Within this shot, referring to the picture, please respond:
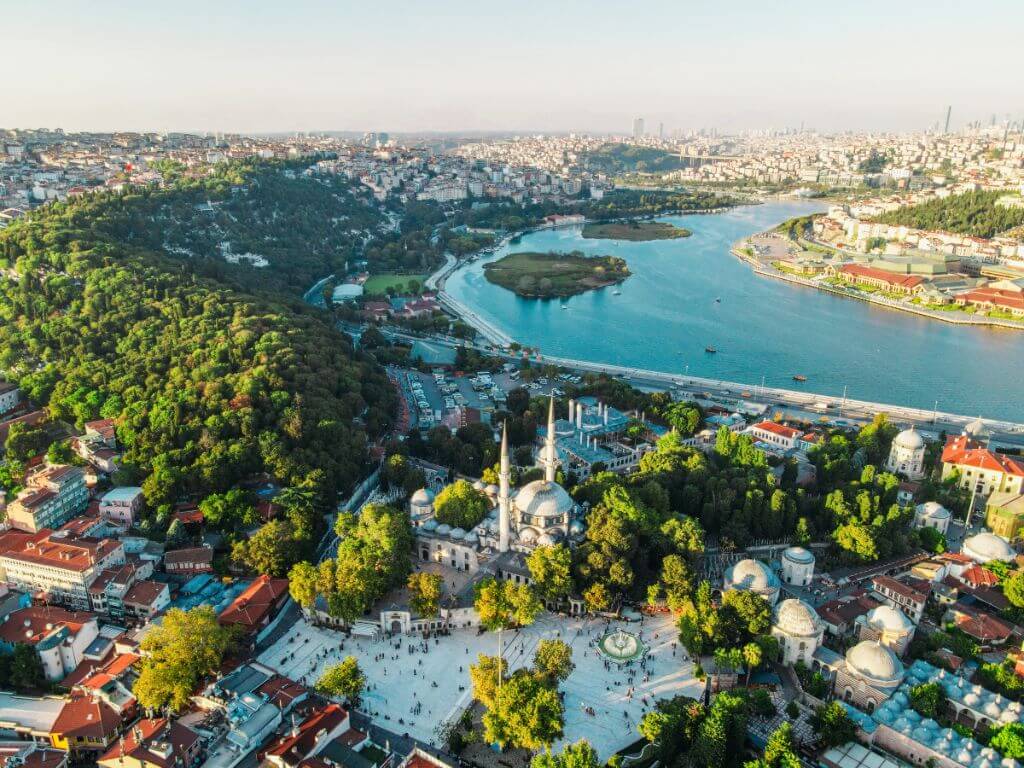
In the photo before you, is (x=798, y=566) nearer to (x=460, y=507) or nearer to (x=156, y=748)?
(x=460, y=507)

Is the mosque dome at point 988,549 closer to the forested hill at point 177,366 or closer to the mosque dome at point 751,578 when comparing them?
the mosque dome at point 751,578

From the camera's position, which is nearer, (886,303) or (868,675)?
(868,675)

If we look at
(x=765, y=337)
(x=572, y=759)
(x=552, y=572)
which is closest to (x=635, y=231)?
(x=765, y=337)

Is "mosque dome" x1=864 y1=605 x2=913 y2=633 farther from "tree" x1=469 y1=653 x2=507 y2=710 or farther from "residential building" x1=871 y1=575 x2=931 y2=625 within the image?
"tree" x1=469 y1=653 x2=507 y2=710

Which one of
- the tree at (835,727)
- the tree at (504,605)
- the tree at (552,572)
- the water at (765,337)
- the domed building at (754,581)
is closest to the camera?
the tree at (835,727)

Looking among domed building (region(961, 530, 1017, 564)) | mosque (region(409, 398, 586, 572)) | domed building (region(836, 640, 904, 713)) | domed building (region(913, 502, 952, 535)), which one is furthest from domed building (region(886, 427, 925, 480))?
mosque (region(409, 398, 586, 572))

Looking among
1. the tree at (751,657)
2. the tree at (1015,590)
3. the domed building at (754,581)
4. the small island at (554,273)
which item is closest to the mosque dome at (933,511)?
the tree at (1015,590)
